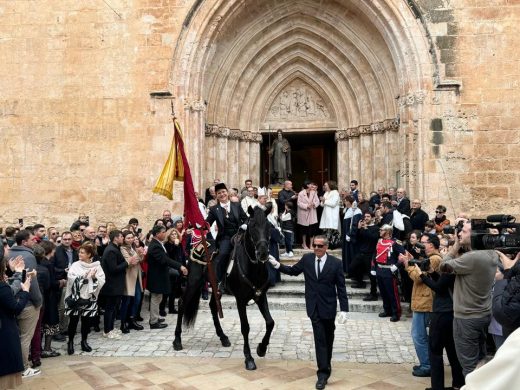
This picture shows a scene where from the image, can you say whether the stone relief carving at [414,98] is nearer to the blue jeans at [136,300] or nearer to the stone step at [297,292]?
the stone step at [297,292]

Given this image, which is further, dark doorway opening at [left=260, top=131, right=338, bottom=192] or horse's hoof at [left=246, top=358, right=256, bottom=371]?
dark doorway opening at [left=260, top=131, right=338, bottom=192]

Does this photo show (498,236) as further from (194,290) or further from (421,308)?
(194,290)

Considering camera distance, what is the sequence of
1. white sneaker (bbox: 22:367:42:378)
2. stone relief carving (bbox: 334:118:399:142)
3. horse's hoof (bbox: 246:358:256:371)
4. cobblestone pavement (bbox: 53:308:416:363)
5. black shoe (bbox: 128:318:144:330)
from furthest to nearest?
stone relief carving (bbox: 334:118:399:142)
black shoe (bbox: 128:318:144:330)
cobblestone pavement (bbox: 53:308:416:363)
horse's hoof (bbox: 246:358:256:371)
white sneaker (bbox: 22:367:42:378)

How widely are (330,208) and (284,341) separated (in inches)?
186

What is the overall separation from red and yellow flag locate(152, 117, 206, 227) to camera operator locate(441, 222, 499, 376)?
12.1 feet

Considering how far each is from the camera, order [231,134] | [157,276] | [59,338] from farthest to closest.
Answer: [231,134] → [157,276] → [59,338]

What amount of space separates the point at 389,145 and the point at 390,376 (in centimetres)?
826

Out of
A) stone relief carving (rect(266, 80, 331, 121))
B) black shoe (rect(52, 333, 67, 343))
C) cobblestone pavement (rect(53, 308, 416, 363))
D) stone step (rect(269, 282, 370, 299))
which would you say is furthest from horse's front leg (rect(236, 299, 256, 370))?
stone relief carving (rect(266, 80, 331, 121))

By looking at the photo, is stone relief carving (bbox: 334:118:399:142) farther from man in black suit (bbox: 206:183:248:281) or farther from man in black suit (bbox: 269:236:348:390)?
man in black suit (bbox: 269:236:348:390)

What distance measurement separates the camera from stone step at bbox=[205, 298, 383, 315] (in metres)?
8.50

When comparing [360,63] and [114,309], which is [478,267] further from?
[360,63]

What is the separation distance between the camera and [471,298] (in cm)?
434

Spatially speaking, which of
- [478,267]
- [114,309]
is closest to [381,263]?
[478,267]

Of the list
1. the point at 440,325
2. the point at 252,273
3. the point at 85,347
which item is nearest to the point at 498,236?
the point at 440,325
